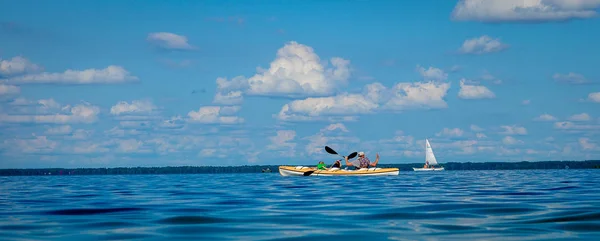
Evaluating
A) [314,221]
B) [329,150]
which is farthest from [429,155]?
[314,221]

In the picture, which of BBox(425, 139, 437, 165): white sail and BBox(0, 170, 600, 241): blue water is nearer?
BBox(0, 170, 600, 241): blue water

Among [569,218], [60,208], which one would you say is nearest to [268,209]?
[60,208]

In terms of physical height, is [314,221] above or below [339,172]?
below

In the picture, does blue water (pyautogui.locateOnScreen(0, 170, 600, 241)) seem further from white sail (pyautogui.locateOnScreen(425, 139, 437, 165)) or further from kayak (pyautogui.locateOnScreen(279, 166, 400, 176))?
Result: white sail (pyautogui.locateOnScreen(425, 139, 437, 165))

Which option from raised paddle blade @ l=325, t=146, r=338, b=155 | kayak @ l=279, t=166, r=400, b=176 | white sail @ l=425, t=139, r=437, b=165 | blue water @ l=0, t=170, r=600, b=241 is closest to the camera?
blue water @ l=0, t=170, r=600, b=241

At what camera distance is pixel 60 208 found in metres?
35.1

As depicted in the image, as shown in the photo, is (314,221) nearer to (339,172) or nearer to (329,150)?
(339,172)

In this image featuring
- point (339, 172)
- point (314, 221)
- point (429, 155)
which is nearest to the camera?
point (314, 221)

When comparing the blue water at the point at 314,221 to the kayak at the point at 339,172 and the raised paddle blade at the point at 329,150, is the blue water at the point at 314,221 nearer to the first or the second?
the kayak at the point at 339,172

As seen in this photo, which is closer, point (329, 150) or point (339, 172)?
point (339, 172)

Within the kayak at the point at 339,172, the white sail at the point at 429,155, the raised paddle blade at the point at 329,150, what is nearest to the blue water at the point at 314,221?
the kayak at the point at 339,172

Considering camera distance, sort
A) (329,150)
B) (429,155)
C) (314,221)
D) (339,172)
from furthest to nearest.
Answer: (429,155) < (329,150) < (339,172) < (314,221)

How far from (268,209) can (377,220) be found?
25.3 feet

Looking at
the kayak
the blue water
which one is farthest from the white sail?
the blue water
